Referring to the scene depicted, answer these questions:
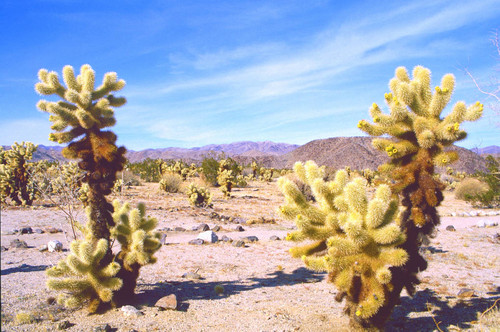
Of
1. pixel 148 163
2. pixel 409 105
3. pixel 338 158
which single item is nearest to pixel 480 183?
pixel 409 105

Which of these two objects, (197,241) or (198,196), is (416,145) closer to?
(197,241)

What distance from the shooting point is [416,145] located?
15.5 ft

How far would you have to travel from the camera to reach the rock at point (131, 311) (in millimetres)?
4802

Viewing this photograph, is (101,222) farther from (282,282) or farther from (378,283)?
(378,283)

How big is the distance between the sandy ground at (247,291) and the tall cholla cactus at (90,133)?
0.98 m

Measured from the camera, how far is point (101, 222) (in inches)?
208

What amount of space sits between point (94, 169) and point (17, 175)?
12.3m

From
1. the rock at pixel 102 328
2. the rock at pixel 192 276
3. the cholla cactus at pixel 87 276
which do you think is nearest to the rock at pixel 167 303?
the cholla cactus at pixel 87 276

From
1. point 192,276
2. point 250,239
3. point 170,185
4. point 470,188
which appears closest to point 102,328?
point 192,276

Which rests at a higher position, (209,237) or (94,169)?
(94,169)

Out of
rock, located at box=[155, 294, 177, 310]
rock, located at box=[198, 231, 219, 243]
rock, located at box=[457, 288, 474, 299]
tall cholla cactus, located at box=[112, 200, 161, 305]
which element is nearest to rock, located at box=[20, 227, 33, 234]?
rock, located at box=[198, 231, 219, 243]

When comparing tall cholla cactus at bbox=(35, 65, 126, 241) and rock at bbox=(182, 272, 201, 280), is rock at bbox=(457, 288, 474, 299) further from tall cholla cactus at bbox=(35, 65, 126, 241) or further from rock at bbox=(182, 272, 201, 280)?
tall cholla cactus at bbox=(35, 65, 126, 241)

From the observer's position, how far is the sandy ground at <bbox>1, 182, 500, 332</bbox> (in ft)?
15.2

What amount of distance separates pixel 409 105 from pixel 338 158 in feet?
212
